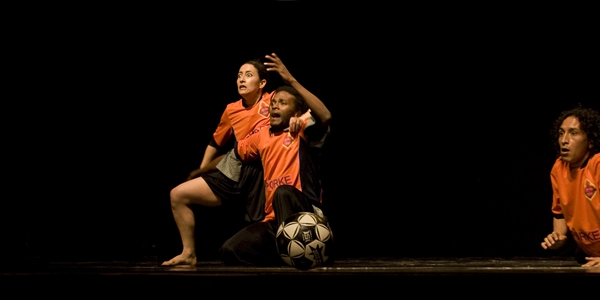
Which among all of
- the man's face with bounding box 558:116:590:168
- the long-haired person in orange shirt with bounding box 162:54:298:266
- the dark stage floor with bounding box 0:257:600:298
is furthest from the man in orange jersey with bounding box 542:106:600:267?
the long-haired person in orange shirt with bounding box 162:54:298:266

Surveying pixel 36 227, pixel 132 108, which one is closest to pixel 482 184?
pixel 132 108

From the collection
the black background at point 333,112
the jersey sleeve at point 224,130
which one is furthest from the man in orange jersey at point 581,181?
the jersey sleeve at point 224,130

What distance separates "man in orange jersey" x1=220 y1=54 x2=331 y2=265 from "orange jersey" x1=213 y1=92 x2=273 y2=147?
0.30 meters

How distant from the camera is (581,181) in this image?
3092mm

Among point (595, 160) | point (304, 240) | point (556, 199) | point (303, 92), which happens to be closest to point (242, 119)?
point (303, 92)

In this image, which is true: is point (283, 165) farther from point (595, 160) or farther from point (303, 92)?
point (595, 160)

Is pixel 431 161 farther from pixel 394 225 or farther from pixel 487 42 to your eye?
pixel 487 42

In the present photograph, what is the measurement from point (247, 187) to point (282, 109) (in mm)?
431

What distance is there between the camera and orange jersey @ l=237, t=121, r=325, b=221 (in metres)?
3.01

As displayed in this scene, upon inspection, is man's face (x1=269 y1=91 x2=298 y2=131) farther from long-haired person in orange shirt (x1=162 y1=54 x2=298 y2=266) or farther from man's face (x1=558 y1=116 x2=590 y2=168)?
man's face (x1=558 y1=116 x2=590 y2=168)

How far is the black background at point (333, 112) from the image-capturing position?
4.26 meters

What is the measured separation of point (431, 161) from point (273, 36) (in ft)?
4.08

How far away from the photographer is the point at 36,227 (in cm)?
446

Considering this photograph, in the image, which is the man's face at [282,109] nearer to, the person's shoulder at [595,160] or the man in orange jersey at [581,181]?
the man in orange jersey at [581,181]
